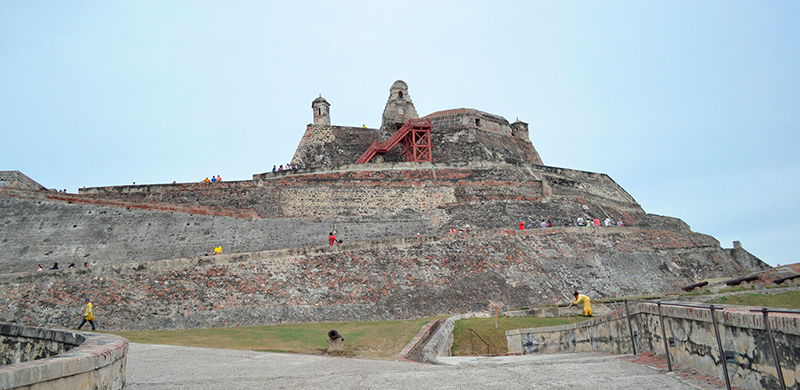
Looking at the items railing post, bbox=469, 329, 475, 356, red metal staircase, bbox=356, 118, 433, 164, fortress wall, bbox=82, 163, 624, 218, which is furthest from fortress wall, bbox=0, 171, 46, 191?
railing post, bbox=469, 329, 475, 356

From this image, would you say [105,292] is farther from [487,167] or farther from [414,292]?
[487,167]

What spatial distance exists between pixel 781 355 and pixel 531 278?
1549 cm

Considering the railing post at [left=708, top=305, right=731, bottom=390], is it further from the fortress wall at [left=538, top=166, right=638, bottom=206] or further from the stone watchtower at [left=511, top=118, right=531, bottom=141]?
the stone watchtower at [left=511, top=118, right=531, bottom=141]

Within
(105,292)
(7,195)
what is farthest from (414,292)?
(7,195)

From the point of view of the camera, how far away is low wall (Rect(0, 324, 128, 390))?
3.97 metres

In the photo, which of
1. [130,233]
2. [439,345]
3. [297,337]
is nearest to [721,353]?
[439,345]

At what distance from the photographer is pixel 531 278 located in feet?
63.5

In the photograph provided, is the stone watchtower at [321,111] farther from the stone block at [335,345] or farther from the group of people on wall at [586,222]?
the stone block at [335,345]

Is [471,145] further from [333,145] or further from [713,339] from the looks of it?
[713,339]

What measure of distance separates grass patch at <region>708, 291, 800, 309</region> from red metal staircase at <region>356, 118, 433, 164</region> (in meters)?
19.5

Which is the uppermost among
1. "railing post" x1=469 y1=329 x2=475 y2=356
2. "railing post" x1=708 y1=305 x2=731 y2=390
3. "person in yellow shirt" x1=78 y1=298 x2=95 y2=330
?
"person in yellow shirt" x1=78 y1=298 x2=95 y2=330

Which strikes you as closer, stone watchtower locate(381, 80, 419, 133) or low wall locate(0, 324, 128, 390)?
low wall locate(0, 324, 128, 390)

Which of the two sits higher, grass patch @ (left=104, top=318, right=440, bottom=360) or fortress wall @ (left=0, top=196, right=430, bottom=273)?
fortress wall @ (left=0, top=196, right=430, bottom=273)

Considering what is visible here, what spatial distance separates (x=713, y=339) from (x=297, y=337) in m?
9.34
